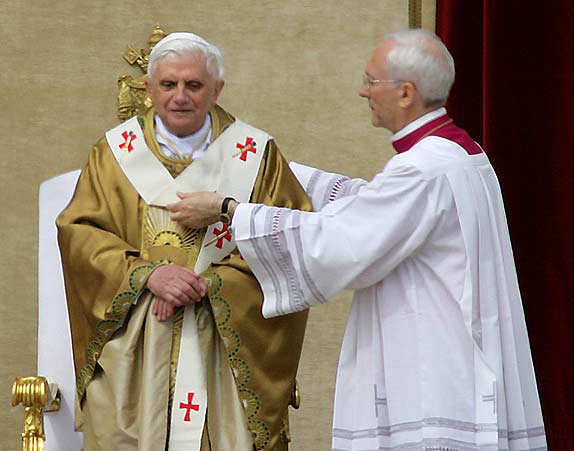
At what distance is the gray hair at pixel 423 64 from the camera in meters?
3.82

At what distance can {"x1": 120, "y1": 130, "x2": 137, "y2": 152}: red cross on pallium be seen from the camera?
165 inches

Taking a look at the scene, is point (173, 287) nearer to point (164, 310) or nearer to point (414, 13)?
point (164, 310)

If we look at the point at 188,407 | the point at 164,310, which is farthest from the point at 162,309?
the point at 188,407

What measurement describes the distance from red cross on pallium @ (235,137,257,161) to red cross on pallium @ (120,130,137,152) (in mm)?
305

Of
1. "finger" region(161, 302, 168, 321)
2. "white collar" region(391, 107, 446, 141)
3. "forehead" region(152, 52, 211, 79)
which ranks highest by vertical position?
"forehead" region(152, 52, 211, 79)

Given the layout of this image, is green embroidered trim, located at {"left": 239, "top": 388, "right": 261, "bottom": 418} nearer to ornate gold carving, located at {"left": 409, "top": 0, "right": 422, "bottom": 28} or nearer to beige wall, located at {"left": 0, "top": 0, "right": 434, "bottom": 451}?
beige wall, located at {"left": 0, "top": 0, "right": 434, "bottom": 451}

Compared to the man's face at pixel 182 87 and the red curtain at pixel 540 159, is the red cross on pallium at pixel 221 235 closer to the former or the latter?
the man's face at pixel 182 87

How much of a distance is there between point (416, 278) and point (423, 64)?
0.57 m

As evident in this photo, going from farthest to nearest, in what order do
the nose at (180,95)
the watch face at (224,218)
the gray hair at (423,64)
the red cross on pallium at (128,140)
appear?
the red cross on pallium at (128,140) → the nose at (180,95) → the watch face at (224,218) → the gray hair at (423,64)

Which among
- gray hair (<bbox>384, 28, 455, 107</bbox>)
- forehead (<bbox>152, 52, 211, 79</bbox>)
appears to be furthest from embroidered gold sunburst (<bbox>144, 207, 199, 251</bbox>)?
gray hair (<bbox>384, 28, 455, 107</bbox>)

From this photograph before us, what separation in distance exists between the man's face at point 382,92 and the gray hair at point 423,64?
0.02 meters

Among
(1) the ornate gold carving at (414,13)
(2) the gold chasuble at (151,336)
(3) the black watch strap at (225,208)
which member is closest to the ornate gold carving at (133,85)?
(1) the ornate gold carving at (414,13)

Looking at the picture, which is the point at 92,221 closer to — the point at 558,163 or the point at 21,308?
the point at 21,308

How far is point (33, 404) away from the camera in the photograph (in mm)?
4301
